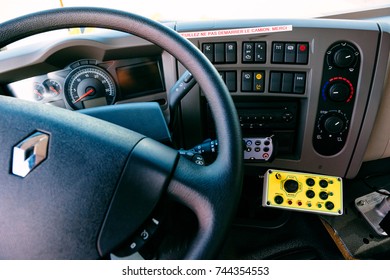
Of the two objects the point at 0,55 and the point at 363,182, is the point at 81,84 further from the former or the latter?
the point at 363,182

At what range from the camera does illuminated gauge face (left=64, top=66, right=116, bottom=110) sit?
928 mm

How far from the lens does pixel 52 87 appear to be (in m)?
0.95

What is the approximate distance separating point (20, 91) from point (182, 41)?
23.9 inches

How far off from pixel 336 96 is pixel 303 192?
0.25 m

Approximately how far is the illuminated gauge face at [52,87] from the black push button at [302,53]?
0.63 meters

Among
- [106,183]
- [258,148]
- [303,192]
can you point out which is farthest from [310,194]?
[106,183]

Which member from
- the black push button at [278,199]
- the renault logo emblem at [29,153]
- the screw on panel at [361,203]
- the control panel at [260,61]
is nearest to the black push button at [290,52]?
the control panel at [260,61]

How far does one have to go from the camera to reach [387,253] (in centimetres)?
90

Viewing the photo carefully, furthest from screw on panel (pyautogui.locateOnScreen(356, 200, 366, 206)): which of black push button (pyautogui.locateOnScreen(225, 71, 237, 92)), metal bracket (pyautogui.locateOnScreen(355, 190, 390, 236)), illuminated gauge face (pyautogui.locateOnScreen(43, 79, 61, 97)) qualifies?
illuminated gauge face (pyautogui.locateOnScreen(43, 79, 61, 97))

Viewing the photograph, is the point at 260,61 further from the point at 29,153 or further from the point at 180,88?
the point at 29,153

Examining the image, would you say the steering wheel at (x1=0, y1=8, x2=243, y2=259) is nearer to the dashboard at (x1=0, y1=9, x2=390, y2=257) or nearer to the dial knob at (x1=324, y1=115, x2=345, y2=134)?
the dashboard at (x1=0, y1=9, x2=390, y2=257)

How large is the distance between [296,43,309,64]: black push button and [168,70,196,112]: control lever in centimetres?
26

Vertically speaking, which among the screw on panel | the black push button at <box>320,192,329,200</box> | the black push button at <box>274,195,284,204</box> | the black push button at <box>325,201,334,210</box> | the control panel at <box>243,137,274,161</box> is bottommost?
the screw on panel

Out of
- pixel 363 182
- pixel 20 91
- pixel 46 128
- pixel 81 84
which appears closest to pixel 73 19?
pixel 46 128
